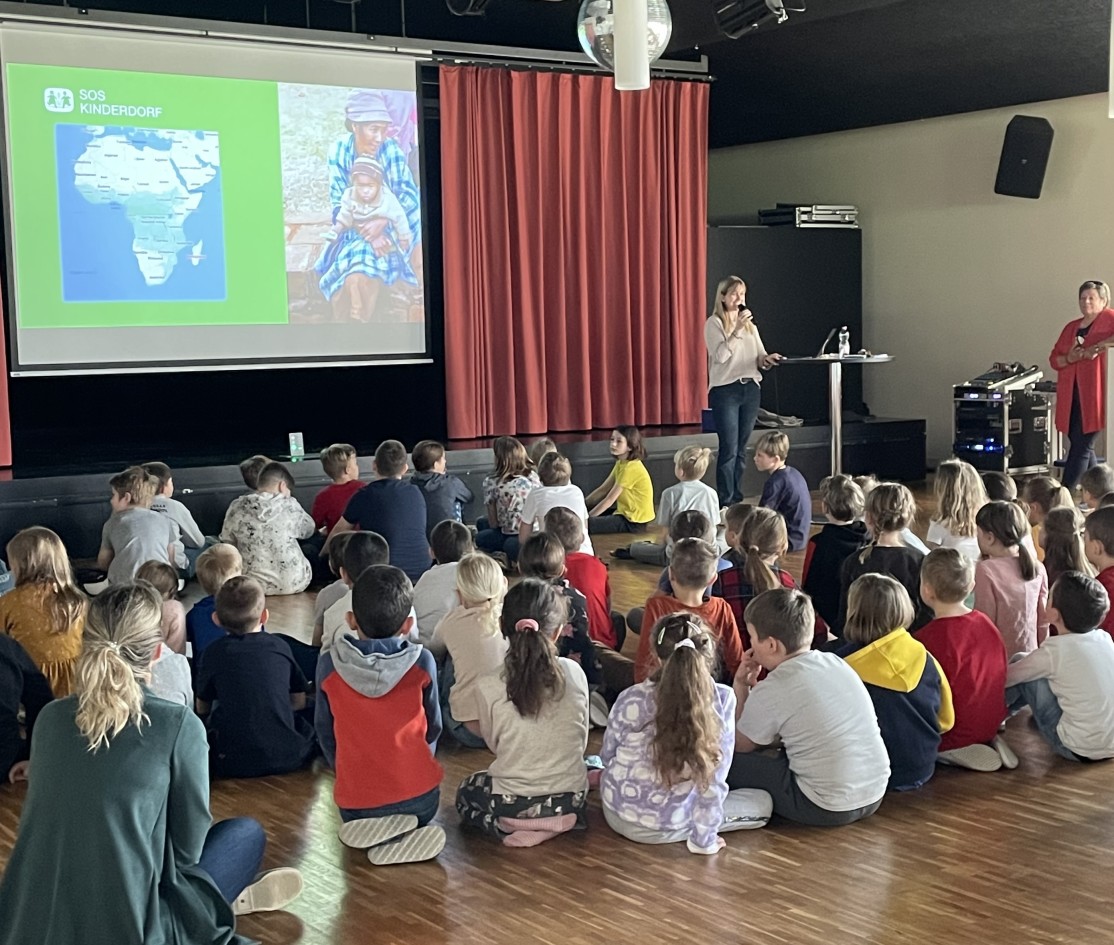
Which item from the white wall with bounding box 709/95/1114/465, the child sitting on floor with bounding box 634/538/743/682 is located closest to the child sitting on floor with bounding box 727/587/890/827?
the child sitting on floor with bounding box 634/538/743/682

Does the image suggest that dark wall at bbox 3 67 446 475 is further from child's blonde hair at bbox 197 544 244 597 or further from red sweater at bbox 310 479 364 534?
child's blonde hair at bbox 197 544 244 597

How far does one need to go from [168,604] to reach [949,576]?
218cm

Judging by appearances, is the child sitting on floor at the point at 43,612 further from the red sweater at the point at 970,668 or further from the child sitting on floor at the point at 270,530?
the red sweater at the point at 970,668

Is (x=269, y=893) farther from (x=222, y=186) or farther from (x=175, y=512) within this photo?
(x=222, y=186)

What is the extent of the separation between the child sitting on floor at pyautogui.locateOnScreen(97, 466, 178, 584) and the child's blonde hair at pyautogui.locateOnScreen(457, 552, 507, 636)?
2114 millimetres

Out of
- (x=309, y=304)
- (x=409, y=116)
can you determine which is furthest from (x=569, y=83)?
(x=309, y=304)

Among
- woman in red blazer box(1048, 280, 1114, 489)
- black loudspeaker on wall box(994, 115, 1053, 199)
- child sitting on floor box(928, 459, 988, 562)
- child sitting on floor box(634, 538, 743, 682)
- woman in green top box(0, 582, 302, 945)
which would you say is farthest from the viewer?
black loudspeaker on wall box(994, 115, 1053, 199)

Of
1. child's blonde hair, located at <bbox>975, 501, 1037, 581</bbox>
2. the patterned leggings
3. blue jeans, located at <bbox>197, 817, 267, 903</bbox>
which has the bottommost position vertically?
the patterned leggings

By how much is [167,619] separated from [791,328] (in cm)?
702

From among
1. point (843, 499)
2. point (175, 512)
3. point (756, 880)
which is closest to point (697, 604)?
point (756, 880)

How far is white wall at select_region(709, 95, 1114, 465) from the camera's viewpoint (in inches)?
362

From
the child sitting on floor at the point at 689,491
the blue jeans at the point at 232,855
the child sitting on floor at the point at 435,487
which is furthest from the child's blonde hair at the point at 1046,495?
the blue jeans at the point at 232,855

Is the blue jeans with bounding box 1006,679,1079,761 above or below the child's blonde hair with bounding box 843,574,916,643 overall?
below

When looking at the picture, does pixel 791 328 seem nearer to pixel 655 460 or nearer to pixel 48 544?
pixel 655 460
